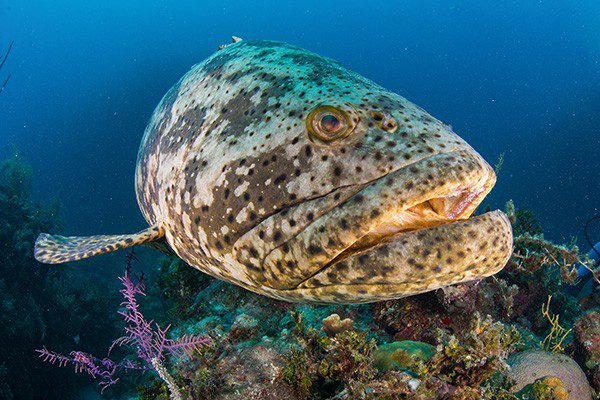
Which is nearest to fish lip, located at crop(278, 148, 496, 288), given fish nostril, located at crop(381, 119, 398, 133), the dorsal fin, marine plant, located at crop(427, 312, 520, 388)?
fish nostril, located at crop(381, 119, 398, 133)

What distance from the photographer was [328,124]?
7.00 ft

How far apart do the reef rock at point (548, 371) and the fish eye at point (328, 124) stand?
9.00 ft

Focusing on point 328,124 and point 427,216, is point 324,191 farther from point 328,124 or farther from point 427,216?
point 427,216

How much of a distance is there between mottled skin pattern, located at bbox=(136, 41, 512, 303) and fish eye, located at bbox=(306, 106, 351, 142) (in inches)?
1.4

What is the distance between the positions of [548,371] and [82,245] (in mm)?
4795

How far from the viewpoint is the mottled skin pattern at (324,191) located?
192 centimetres

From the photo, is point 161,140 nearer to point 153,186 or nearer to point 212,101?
point 153,186

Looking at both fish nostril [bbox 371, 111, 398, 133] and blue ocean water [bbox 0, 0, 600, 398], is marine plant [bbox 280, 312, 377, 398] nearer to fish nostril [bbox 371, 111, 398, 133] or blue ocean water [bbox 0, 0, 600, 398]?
fish nostril [bbox 371, 111, 398, 133]

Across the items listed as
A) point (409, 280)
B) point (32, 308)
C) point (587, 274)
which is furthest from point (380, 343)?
point (32, 308)

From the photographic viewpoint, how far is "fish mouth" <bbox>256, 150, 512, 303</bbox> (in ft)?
6.19

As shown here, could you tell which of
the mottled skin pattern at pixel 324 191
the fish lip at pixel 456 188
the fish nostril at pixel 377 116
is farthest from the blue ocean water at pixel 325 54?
the fish nostril at pixel 377 116

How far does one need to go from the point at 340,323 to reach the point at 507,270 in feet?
10.8

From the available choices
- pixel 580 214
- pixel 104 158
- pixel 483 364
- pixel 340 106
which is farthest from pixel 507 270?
pixel 104 158

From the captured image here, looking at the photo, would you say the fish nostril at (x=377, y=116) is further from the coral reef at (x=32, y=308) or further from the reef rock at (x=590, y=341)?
the coral reef at (x=32, y=308)
